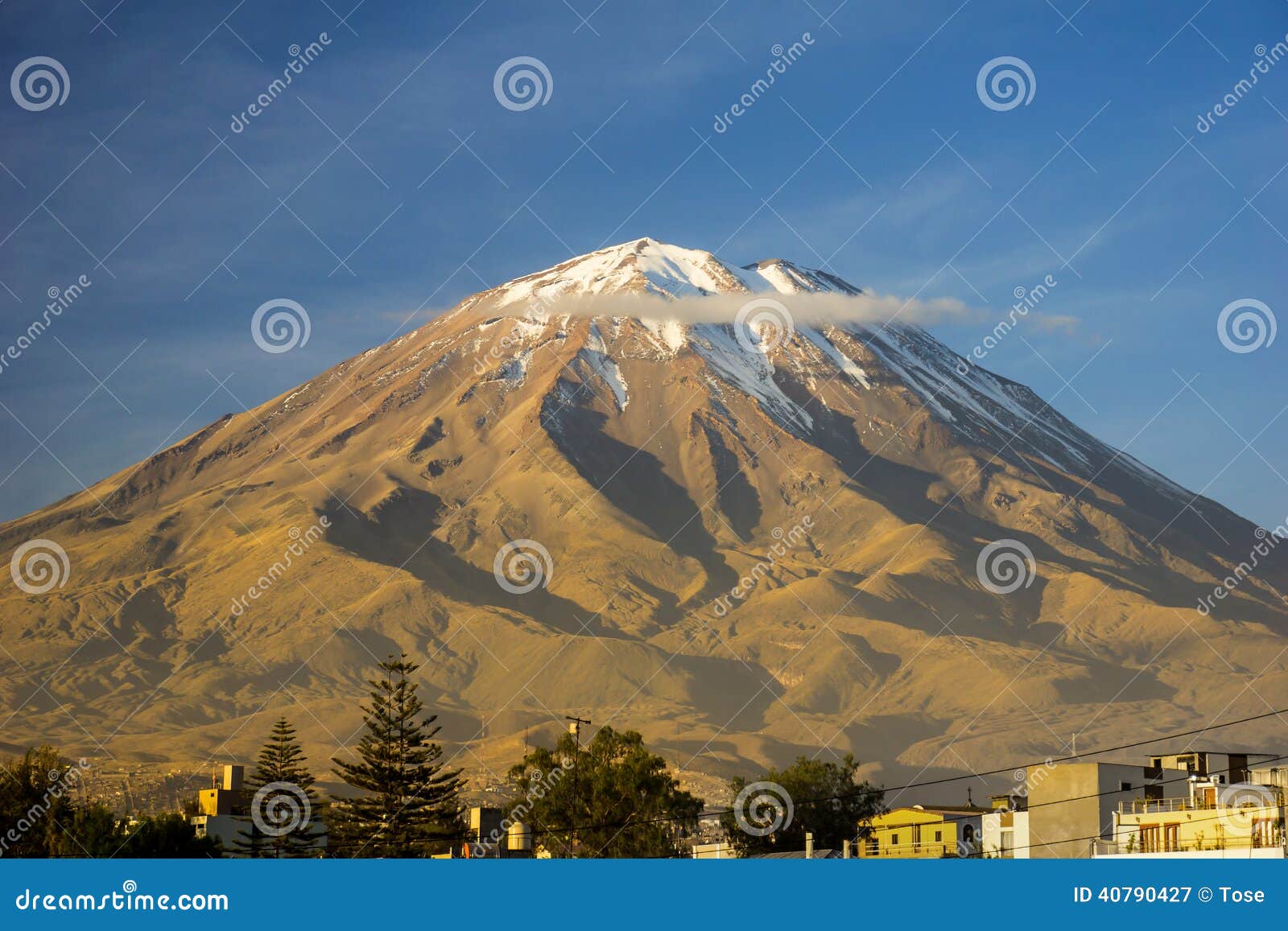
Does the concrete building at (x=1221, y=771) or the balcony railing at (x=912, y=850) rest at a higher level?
the concrete building at (x=1221, y=771)

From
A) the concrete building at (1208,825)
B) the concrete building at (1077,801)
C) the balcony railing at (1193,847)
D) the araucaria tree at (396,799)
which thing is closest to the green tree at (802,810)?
the araucaria tree at (396,799)

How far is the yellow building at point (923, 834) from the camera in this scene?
78.1m

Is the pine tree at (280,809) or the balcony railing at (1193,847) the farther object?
the pine tree at (280,809)

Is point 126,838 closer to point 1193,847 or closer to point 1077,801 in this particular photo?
point 1193,847

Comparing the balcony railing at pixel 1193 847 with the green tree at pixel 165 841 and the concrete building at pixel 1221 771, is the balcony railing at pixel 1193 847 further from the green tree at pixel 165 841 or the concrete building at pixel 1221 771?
the green tree at pixel 165 841

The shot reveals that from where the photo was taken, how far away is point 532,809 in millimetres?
77438

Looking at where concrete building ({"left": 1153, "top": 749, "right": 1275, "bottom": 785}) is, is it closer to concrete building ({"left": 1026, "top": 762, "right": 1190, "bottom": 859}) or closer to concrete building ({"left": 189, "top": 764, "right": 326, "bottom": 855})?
concrete building ({"left": 1026, "top": 762, "right": 1190, "bottom": 859})

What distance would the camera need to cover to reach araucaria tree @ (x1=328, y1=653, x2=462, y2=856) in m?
70.1

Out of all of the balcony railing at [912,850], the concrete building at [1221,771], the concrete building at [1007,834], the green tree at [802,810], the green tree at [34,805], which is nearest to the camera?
the green tree at [34,805]

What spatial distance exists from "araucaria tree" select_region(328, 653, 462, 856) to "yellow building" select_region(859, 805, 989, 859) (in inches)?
873

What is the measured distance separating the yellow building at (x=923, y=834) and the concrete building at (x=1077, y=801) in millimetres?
11221

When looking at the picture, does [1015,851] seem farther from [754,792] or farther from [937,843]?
[754,792]

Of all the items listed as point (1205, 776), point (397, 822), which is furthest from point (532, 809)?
point (1205, 776)
